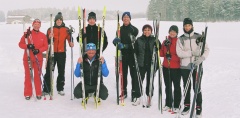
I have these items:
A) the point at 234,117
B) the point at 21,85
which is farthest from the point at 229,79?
the point at 21,85

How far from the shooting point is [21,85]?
8188 millimetres

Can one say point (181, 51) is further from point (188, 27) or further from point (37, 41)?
point (37, 41)

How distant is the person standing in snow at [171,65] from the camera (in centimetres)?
566

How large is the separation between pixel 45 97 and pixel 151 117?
288 centimetres

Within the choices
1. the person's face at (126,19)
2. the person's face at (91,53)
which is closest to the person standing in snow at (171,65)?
the person's face at (126,19)

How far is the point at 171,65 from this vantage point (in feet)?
18.8

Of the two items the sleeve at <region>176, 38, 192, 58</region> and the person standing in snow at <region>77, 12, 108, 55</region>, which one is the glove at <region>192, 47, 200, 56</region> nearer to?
the sleeve at <region>176, 38, 192, 58</region>

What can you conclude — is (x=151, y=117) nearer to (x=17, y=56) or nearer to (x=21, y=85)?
(x=21, y=85)

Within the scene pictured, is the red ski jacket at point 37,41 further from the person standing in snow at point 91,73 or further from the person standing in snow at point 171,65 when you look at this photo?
the person standing in snow at point 171,65

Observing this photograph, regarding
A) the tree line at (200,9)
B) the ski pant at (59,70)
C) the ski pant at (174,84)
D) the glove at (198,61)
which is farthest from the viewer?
the tree line at (200,9)

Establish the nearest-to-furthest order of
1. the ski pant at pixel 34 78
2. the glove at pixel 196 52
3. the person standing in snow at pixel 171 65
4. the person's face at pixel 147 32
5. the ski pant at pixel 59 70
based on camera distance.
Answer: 1. the glove at pixel 196 52
2. the person standing in snow at pixel 171 65
3. the person's face at pixel 147 32
4. the ski pant at pixel 34 78
5. the ski pant at pixel 59 70

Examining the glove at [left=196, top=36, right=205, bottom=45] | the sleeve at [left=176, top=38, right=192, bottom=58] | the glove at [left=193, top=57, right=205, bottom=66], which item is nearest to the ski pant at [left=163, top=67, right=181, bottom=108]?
the sleeve at [left=176, top=38, right=192, bottom=58]

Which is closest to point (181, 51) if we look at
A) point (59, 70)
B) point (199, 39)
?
point (199, 39)

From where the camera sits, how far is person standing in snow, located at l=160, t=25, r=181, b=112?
5.66 metres
